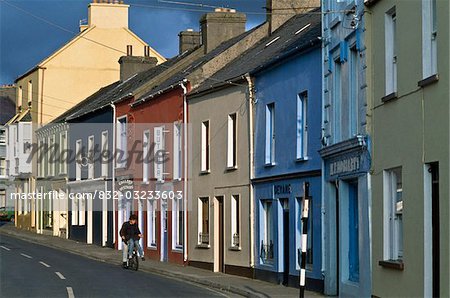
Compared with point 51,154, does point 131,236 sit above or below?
below

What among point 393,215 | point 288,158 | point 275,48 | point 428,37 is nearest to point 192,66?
point 275,48

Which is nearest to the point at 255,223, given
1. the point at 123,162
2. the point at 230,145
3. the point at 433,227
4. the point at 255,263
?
the point at 255,263

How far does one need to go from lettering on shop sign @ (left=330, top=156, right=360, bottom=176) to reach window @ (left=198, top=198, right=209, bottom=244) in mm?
10540

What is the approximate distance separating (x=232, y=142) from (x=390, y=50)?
1248cm

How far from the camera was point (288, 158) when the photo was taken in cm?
2527

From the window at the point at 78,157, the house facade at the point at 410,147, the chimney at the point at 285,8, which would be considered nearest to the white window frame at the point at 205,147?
the chimney at the point at 285,8

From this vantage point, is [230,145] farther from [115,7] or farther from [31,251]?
[115,7]

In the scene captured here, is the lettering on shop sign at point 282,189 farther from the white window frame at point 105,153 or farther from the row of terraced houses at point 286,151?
the white window frame at point 105,153

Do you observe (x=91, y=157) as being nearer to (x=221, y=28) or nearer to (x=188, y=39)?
(x=188, y=39)

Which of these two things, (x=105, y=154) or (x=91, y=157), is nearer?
(x=105, y=154)

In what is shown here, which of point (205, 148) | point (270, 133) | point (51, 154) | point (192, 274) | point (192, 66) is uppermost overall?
point (192, 66)

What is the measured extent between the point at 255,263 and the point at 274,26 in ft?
34.1

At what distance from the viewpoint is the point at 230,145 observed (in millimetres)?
30078

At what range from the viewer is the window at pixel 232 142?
29.8 meters
